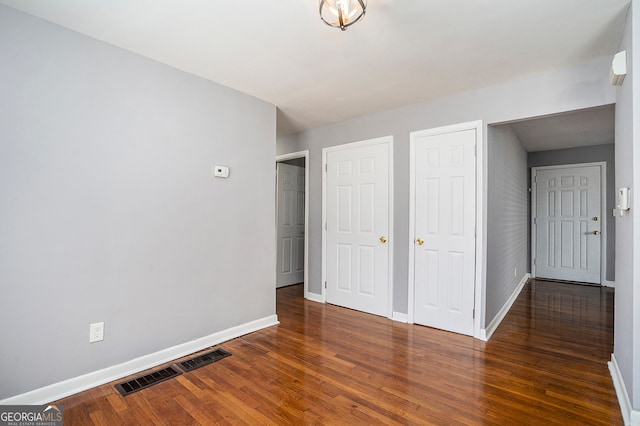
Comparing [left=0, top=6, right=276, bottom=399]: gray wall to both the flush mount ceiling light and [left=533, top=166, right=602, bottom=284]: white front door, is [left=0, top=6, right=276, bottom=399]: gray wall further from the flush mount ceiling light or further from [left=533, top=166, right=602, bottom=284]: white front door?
[left=533, top=166, right=602, bottom=284]: white front door

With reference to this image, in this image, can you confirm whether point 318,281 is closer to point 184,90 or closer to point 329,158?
point 329,158

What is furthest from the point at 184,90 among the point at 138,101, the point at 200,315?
→ the point at 200,315

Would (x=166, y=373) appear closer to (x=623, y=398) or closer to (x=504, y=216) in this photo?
(x=623, y=398)

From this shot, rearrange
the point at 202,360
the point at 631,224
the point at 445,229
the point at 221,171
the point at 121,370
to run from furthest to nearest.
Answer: the point at 445,229, the point at 221,171, the point at 202,360, the point at 121,370, the point at 631,224

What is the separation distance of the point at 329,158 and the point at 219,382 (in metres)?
2.99

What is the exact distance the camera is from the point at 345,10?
1.65m

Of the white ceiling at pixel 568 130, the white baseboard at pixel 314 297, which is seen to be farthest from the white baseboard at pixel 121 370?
the white ceiling at pixel 568 130

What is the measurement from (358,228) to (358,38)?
2331 millimetres

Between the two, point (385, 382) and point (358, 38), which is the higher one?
point (358, 38)

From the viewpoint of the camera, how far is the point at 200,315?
9.41ft

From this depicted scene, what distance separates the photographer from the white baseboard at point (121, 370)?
1983mm

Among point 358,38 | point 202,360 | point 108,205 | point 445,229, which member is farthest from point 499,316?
point 108,205

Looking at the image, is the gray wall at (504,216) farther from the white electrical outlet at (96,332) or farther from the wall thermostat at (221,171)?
the white electrical outlet at (96,332)

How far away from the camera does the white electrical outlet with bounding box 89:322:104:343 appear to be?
7.30ft
